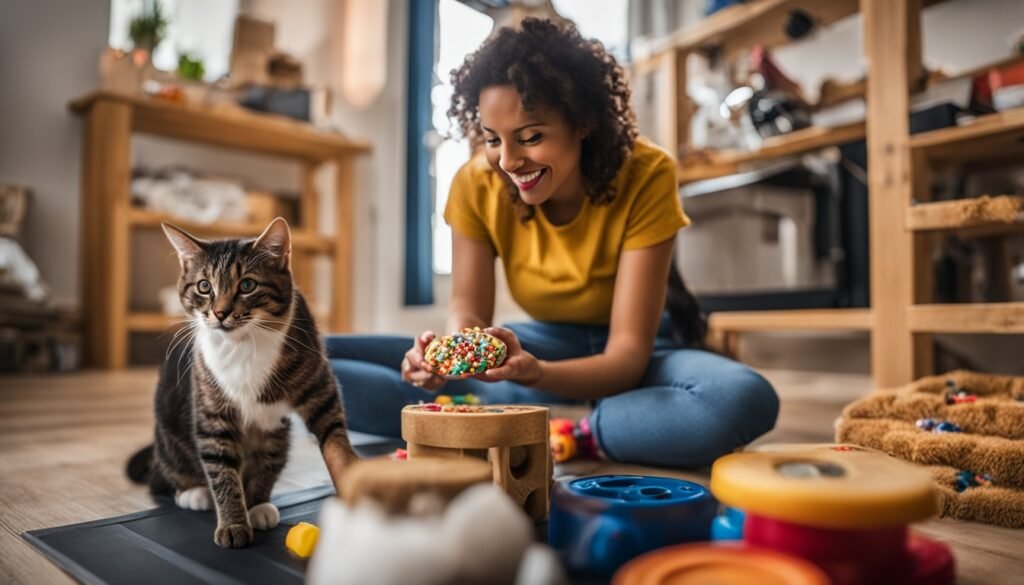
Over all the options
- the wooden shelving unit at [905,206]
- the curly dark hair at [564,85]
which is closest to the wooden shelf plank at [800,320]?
the wooden shelving unit at [905,206]

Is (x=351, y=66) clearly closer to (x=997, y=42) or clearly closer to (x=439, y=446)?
(x=997, y=42)

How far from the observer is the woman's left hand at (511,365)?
1.02 meters

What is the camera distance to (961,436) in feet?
3.30

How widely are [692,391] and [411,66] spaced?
3.08m

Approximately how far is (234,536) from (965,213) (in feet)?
5.42

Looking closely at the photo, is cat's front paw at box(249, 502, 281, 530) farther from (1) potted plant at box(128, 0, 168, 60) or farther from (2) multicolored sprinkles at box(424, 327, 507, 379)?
(1) potted plant at box(128, 0, 168, 60)

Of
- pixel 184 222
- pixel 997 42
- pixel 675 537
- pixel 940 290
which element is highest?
pixel 997 42

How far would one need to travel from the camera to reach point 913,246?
1850mm

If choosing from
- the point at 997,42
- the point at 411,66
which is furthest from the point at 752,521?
the point at 411,66

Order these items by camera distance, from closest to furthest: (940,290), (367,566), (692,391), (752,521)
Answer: (367,566), (752,521), (692,391), (940,290)

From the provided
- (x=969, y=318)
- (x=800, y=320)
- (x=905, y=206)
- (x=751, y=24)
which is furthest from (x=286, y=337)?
(x=751, y=24)

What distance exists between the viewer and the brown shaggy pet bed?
3.04 ft

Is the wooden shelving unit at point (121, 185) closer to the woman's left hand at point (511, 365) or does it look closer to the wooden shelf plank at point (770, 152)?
the wooden shelf plank at point (770, 152)

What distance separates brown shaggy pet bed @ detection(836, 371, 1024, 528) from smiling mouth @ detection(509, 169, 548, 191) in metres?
0.65
